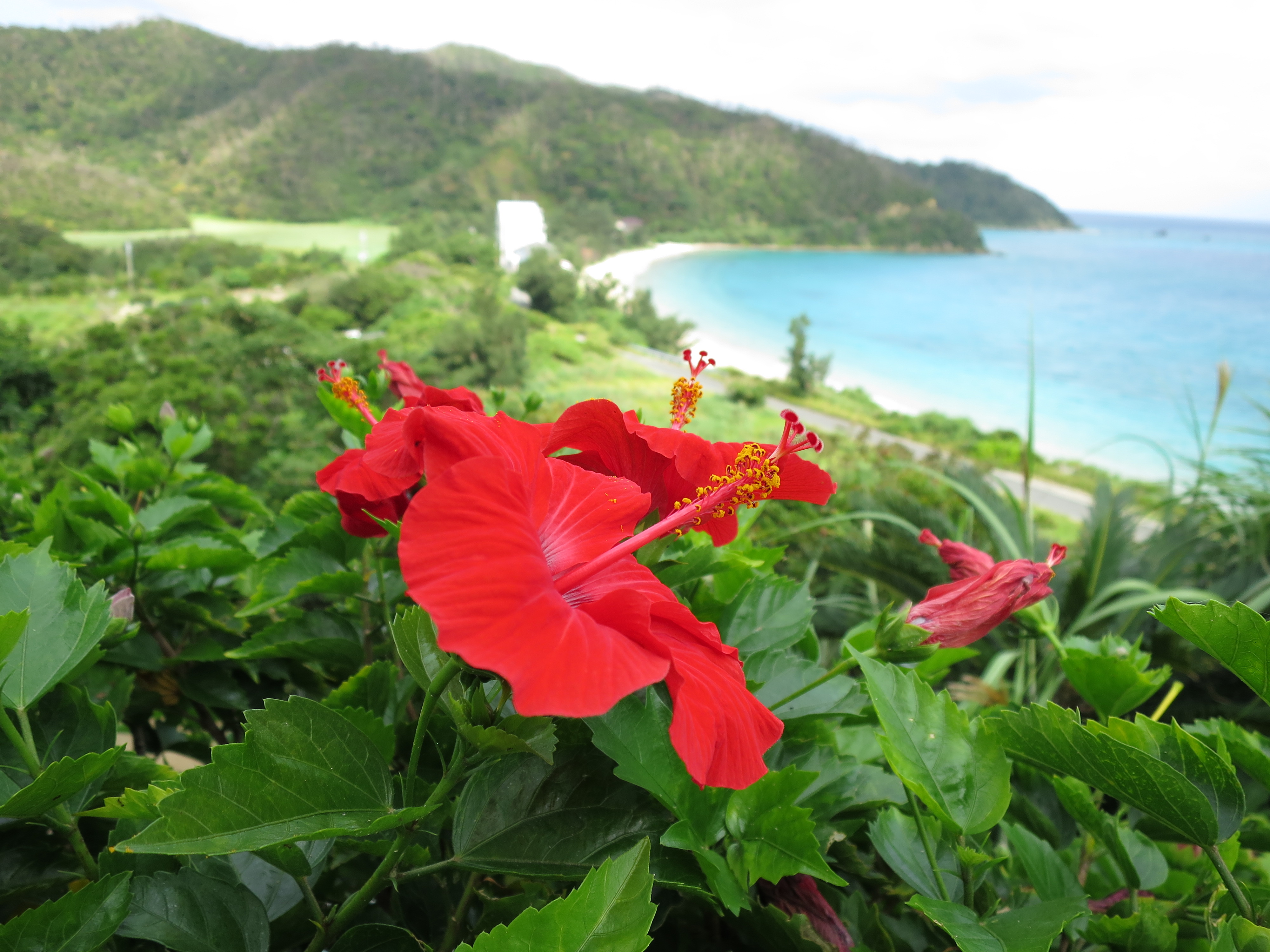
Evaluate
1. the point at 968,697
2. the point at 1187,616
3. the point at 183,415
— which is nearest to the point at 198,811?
the point at 1187,616

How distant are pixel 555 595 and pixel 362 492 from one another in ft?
0.61

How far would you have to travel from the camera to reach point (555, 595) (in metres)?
0.36

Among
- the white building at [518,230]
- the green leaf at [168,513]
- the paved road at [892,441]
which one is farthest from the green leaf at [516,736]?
the white building at [518,230]

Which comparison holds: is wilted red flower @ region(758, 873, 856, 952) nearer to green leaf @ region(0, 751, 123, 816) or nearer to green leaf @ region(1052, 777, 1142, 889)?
green leaf @ region(1052, 777, 1142, 889)

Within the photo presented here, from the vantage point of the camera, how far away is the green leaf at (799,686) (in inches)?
23.0

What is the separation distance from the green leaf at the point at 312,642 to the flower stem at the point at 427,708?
12.1 inches

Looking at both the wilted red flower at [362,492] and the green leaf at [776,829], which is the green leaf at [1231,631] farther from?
the wilted red flower at [362,492]

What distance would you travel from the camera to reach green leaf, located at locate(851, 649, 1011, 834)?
48 centimetres

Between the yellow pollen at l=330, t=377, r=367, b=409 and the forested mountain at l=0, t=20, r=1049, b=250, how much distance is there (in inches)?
1621

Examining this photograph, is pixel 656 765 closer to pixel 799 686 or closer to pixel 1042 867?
pixel 799 686

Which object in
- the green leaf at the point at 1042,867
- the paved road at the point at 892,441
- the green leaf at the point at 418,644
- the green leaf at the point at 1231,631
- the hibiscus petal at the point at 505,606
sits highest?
the hibiscus petal at the point at 505,606

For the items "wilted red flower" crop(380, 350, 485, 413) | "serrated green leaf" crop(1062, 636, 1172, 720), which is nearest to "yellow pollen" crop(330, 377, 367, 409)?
"wilted red flower" crop(380, 350, 485, 413)

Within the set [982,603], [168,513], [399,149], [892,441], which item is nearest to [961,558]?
[982,603]

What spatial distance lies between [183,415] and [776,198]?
64364 millimetres
